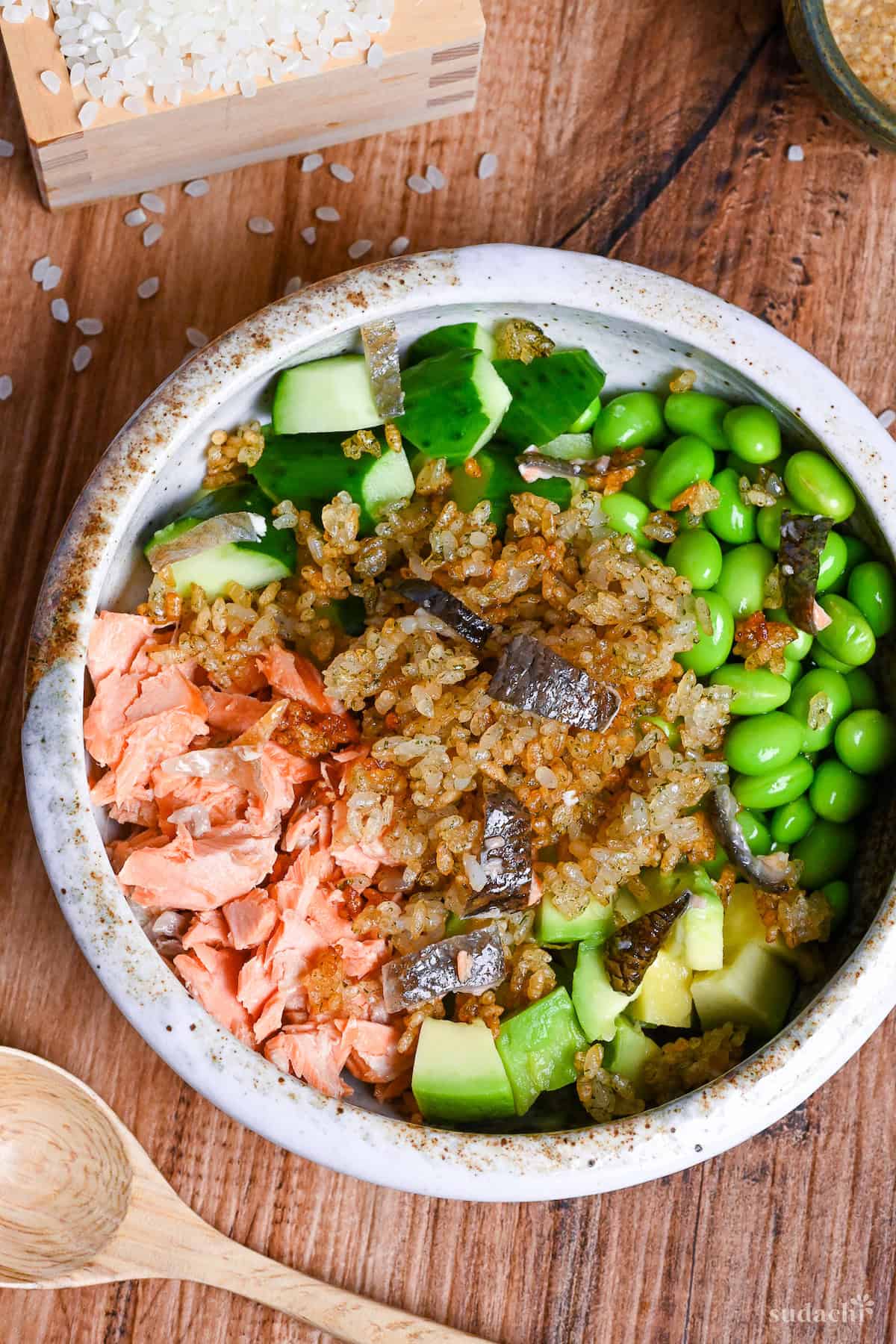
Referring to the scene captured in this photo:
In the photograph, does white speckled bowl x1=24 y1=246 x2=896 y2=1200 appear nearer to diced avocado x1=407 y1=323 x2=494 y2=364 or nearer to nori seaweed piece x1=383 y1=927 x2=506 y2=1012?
diced avocado x1=407 y1=323 x2=494 y2=364

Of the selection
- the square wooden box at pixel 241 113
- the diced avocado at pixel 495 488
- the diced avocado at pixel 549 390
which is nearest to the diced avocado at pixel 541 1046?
the diced avocado at pixel 495 488

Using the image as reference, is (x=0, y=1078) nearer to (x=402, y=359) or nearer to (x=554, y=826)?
(x=554, y=826)

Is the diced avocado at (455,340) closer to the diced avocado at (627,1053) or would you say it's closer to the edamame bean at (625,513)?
the edamame bean at (625,513)

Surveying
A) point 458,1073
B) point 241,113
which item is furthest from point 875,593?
point 241,113

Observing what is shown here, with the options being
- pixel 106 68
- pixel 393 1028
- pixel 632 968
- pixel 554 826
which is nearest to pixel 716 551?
pixel 554 826

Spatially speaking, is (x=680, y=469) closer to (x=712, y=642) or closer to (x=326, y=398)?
(x=712, y=642)

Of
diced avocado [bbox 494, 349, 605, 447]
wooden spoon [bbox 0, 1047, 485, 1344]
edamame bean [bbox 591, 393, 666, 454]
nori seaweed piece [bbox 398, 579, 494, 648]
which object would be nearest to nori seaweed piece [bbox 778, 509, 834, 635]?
edamame bean [bbox 591, 393, 666, 454]
